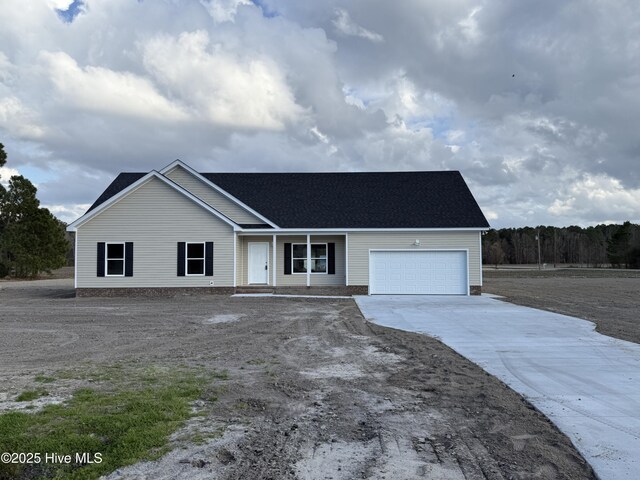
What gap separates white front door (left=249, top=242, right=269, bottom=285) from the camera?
71.5 ft

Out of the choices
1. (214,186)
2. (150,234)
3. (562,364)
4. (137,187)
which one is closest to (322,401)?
(562,364)

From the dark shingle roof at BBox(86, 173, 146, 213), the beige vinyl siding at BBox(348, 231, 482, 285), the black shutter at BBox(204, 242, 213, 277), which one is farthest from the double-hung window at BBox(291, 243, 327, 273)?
the dark shingle roof at BBox(86, 173, 146, 213)

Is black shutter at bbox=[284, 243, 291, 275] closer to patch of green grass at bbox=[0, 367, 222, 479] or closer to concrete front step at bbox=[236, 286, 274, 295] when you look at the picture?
concrete front step at bbox=[236, 286, 274, 295]

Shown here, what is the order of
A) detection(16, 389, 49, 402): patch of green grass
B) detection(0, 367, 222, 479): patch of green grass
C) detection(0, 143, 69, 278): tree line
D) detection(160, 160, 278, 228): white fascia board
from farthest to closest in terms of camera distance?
detection(0, 143, 69, 278): tree line, detection(160, 160, 278, 228): white fascia board, detection(16, 389, 49, 402): patch of green grass, detection(0, 367, 222, 479): patch of green grass

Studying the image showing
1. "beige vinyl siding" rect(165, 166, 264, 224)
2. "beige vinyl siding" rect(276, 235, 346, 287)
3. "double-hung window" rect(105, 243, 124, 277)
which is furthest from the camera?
"beige vinyl siding" rect(276, 235, 346, 287)

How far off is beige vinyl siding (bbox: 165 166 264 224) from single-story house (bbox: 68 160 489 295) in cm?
5

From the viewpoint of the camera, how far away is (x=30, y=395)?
18.5 feet

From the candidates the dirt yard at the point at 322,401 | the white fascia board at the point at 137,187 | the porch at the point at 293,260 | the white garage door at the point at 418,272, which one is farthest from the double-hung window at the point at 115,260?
the white garage door at the point at 418,272

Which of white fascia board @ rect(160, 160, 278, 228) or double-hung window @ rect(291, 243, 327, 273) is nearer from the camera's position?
white fascia board @ rect(160, 160, 278, 228)

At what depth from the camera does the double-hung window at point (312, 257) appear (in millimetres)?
22078

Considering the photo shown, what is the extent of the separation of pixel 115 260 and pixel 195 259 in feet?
11.2

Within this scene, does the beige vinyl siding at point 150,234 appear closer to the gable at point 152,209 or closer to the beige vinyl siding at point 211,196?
the gable at point 152,209

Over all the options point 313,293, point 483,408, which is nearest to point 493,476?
point 483,408

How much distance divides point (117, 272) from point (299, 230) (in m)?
7.96
